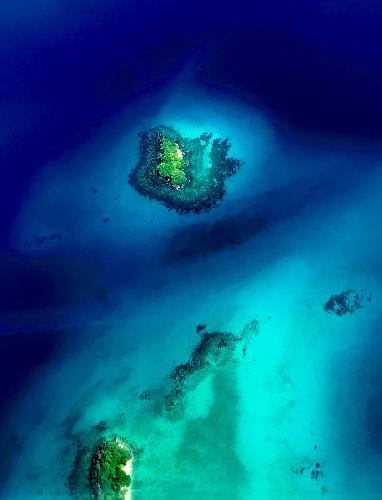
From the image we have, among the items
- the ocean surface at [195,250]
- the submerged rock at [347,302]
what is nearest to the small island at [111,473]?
the ocean surface at [195,250]

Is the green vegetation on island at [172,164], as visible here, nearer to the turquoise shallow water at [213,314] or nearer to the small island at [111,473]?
the turquoise shallow water at [213,314]

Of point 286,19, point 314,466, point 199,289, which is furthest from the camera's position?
point 286,19

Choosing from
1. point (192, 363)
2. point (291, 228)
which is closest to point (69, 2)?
point (291, 228)

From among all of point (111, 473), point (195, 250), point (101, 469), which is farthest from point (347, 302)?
point (101, 469)

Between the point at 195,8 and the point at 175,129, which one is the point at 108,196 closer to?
the point at 175,129

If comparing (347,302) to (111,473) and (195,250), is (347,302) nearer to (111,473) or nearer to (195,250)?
(195,250)
